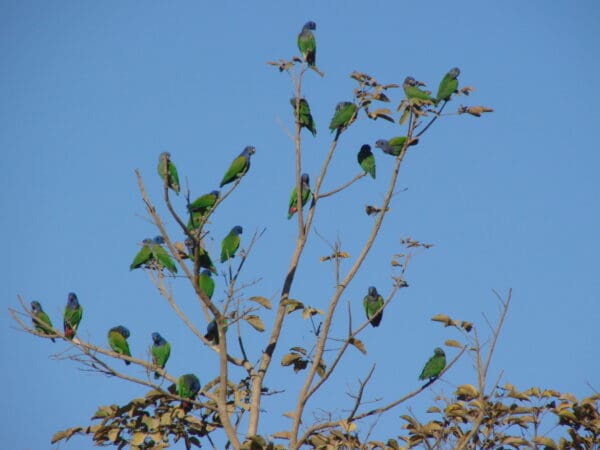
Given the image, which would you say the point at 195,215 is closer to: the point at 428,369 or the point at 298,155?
the point at 298,155

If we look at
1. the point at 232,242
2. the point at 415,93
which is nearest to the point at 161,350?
the point at 232,242

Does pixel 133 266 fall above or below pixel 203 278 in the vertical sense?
above

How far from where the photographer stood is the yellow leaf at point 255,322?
5.84 metres

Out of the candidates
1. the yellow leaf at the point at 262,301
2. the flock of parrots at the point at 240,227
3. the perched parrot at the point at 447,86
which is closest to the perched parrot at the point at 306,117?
the flock of parrots at the point at 240,227

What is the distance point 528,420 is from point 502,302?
48.1 inches

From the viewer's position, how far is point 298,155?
20.9 feet

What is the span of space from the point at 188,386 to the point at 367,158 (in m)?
3.30

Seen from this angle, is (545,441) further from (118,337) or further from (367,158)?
(118,337)

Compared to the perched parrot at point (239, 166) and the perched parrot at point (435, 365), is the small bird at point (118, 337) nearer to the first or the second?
the perched parrot at point (239, 166)

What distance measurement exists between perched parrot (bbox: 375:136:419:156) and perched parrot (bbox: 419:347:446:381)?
1.99 meters

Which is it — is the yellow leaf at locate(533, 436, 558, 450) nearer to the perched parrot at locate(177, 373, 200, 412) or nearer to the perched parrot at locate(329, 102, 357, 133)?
the perched parrot at locate(177, 373, 200, 412)

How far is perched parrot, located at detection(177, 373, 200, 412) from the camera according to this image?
20.9 feet

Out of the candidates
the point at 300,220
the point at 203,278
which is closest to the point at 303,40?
the point at 203,278

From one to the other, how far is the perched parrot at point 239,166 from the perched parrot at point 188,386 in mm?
2659
